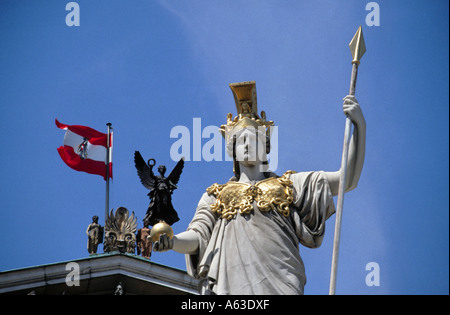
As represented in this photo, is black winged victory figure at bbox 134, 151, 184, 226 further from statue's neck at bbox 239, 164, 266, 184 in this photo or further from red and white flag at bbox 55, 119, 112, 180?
statue's neck at bbox 239, 164, 266, 184

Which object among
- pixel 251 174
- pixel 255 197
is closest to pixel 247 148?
pixel 251 174

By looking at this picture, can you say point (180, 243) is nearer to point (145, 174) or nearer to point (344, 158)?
point (344, 158)

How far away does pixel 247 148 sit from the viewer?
64.2ft

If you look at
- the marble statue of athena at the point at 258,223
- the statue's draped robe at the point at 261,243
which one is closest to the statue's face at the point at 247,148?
the marble statue of athena at the point at 258,223

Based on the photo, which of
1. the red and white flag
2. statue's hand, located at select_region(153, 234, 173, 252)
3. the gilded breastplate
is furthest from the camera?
the red and white flag

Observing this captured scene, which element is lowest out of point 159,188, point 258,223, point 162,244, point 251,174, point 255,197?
point 162,244

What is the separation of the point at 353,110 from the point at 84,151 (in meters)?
19.0

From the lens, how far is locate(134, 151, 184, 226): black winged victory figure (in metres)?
30.6

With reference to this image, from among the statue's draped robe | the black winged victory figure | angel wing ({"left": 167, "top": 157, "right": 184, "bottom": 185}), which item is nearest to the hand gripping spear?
the statue's draped robe

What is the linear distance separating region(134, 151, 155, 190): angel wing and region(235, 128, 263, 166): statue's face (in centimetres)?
1084
